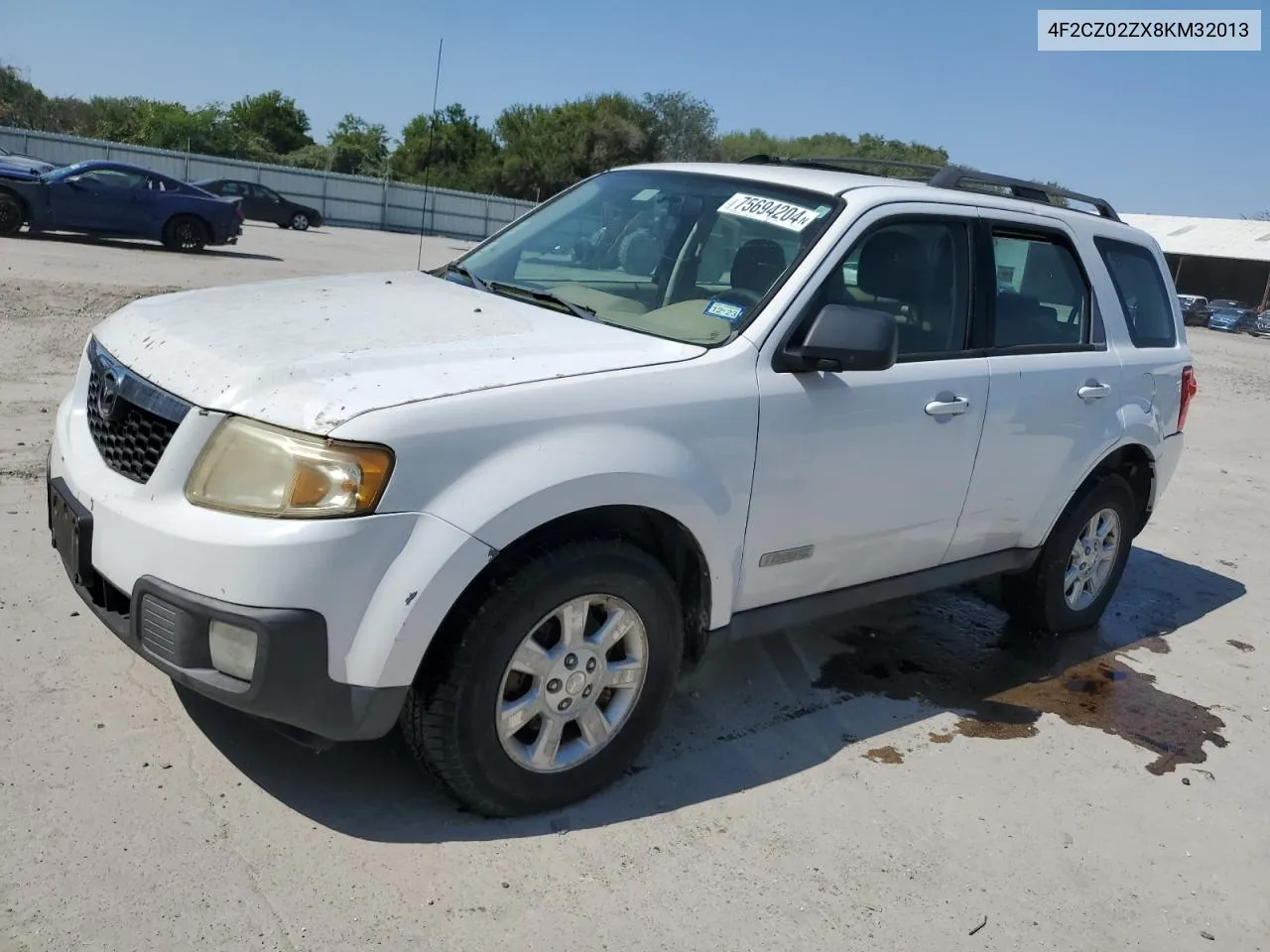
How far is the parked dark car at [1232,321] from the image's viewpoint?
4203 centimetres

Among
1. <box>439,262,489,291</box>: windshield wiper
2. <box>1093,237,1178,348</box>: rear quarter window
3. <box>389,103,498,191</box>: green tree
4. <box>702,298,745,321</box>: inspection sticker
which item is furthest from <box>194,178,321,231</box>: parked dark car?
<box>702,298,745,321</box>: inspection sticker

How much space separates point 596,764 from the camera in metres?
3.38

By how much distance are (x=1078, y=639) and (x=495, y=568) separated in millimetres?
3611

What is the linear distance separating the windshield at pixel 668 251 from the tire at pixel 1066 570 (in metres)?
2.04

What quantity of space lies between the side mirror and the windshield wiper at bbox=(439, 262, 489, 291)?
3.99 ft

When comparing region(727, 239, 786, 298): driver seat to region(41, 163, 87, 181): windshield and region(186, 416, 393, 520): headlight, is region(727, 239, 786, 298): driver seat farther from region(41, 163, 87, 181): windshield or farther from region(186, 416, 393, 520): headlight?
region(41, 163, 87, 181): windshield

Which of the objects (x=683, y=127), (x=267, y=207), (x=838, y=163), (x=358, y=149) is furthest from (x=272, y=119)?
(x=838, y=163)

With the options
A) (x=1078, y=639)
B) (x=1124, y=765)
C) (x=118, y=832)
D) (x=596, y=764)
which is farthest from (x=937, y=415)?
(x=118, y=832)

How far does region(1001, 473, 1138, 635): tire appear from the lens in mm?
5074

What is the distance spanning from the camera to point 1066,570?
5207 millimetres

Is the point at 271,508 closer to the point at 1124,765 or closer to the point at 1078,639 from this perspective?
the point at 1124,765

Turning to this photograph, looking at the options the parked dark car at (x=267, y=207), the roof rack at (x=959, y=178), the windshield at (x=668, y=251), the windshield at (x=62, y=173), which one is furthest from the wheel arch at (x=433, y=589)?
the parked dark car at (x=267, y=207)

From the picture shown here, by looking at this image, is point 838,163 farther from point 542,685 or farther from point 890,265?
point 542,685

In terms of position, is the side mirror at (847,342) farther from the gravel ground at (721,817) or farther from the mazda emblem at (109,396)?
the mazda emblem at (109,396)
